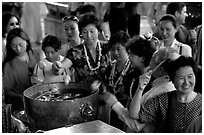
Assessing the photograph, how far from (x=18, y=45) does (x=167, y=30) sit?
3.43 feet

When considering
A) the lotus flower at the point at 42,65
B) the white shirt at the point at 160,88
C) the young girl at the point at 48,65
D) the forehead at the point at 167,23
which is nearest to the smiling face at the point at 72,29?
the young girl at the point at 48,65

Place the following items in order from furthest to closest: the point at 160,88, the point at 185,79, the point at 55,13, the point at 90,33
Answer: the point at 55,13 → the point at 90,33 → the point at 160,88 → the point at 185,79

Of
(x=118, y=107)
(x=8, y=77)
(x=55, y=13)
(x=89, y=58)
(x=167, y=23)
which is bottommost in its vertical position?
(x=118, y=107)

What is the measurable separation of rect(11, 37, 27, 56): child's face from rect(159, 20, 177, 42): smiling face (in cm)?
97

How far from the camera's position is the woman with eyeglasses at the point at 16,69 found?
255 cm

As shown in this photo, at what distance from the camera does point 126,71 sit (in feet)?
7.63

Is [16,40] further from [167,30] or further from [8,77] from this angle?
[167,30]

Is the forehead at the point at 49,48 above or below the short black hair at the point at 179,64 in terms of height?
above

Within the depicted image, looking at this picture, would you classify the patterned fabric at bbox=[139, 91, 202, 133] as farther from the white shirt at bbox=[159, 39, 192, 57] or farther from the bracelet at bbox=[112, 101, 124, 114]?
the white shirt at bbox=[159, 39, 192, 57]

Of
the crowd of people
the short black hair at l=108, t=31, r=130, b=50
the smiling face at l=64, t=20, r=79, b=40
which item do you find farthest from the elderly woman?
the smiling face at l=64, t=20, r=79, b=40

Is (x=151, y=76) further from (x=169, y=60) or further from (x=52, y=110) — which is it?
(x=52, y=110)

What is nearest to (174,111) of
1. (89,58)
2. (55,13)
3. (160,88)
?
(160,88)

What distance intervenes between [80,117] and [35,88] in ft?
1.21

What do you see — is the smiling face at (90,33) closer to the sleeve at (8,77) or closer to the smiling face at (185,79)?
the sleeve at (8,77)
